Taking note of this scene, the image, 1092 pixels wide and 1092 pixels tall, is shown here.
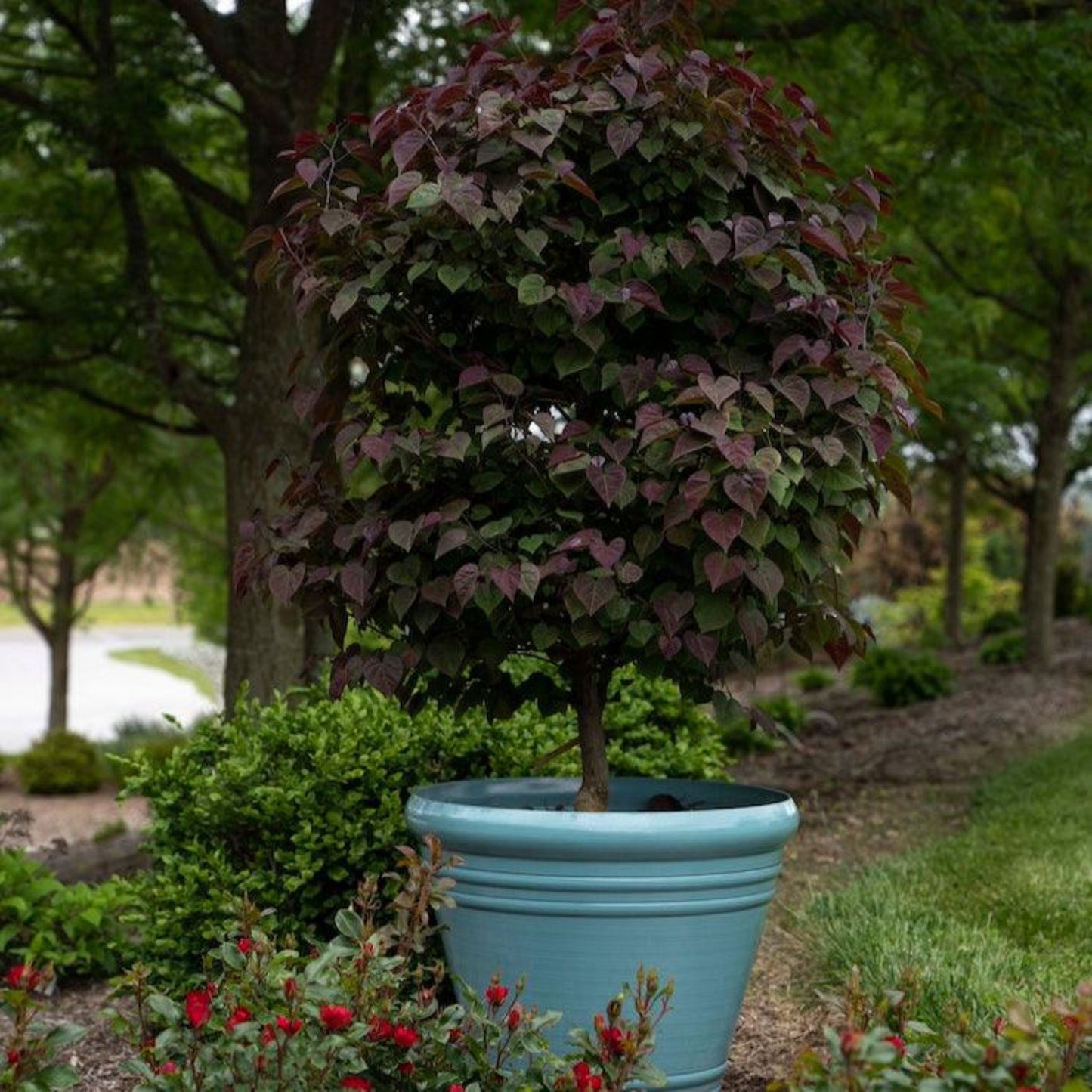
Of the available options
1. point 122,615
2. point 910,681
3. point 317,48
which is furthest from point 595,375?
point 122,615

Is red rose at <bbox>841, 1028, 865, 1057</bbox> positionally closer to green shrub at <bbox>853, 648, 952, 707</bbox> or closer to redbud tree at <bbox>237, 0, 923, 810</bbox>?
redbud tree at <bbox>237, 0, 923, 810</bbox>

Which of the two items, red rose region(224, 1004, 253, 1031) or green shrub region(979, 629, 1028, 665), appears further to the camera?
green shrub region(979, 629, 1028, 665)

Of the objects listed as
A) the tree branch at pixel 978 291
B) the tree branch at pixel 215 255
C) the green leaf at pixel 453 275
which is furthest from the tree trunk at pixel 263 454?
the tree branch at pixel 978 291

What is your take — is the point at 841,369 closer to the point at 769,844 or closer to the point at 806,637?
the point at 806,637

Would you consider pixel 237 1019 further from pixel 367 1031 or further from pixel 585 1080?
pixel 585 1080

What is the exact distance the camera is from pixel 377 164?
3348 millimetres

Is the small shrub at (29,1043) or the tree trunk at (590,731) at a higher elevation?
the tree trunk at (590,731)

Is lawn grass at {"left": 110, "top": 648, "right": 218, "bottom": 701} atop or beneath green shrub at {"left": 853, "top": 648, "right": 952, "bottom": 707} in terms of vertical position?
beneath

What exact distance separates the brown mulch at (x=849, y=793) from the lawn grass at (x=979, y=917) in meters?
0.17

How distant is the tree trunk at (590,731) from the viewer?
131 inches

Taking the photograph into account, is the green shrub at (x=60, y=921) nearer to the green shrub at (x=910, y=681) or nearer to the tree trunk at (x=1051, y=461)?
the green shrub at (x=910, y=681)

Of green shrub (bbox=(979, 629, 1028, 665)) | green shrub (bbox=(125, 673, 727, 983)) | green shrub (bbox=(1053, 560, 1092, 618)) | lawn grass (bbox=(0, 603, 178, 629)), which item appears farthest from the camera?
lawn grass (bbox=(0, 603, 178, 629))

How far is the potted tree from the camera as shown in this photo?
2.91 metres

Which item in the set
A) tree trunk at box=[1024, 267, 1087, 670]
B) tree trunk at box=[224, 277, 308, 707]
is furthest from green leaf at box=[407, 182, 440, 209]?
tree trunk at box=[1024, 267, 1087, 670]
